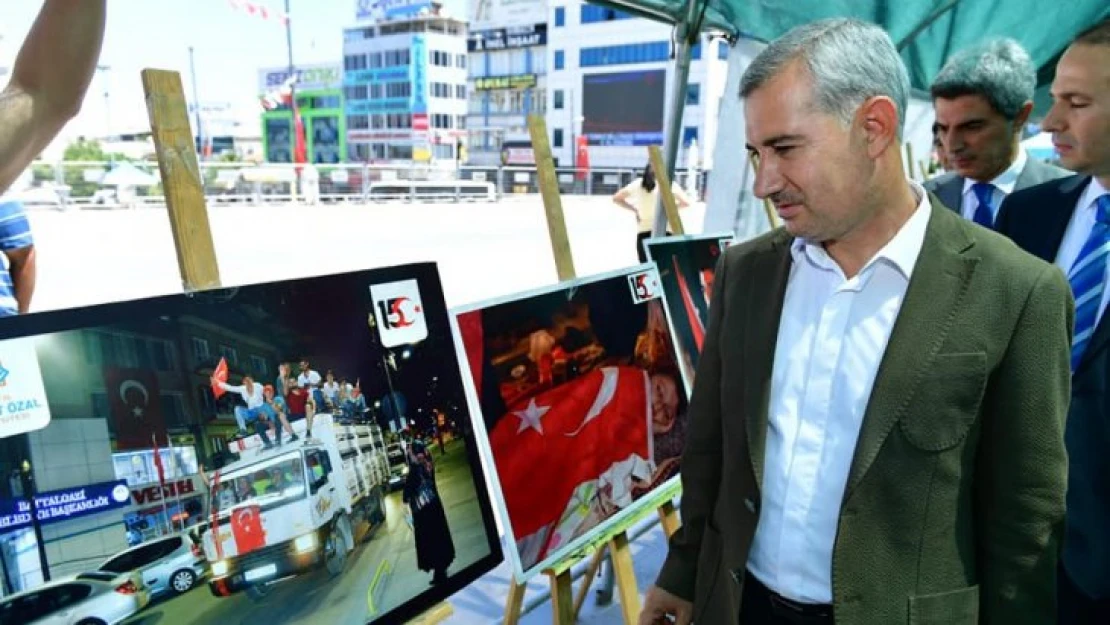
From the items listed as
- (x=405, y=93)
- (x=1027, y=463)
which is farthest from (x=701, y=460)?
(x=405, y=93)

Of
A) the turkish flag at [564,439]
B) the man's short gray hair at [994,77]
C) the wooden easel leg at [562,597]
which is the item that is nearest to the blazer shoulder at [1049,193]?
the man's short gray hair at [994,77]

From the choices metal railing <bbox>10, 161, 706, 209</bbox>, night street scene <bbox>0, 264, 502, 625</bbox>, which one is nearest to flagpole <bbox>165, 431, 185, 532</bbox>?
night street scene <bbox>0, 264, 502, 625</bbox>

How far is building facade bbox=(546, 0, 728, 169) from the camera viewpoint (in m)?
A: 47.8

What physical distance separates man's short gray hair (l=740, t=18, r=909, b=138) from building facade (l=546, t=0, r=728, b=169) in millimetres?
45967

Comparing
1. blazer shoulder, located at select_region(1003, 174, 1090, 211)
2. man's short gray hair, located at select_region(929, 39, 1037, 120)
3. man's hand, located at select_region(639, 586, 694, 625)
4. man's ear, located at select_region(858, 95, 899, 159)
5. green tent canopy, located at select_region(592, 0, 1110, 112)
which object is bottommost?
man's hand, located at select_region(639, 586, 694, 625)

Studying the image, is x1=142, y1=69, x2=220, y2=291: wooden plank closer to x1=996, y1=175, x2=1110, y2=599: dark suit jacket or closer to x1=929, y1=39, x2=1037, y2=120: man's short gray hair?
x1=996, y1=175, x2=1110, y2=599: dark suit jacket

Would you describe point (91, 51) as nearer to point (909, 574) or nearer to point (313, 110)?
point (909, 574)

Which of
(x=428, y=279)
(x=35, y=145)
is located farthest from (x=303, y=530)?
(x=35, y=145)

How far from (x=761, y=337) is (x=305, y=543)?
838 mm

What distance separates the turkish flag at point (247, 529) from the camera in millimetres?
1128

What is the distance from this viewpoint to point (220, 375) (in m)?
1.16

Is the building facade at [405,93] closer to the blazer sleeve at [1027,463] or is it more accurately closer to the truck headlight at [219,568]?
the truck headlight at [219,568]

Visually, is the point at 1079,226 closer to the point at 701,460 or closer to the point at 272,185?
the point at 701,460

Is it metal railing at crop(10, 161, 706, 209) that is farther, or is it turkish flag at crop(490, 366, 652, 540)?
metal railing at crop(10, 161, 706, 209)
